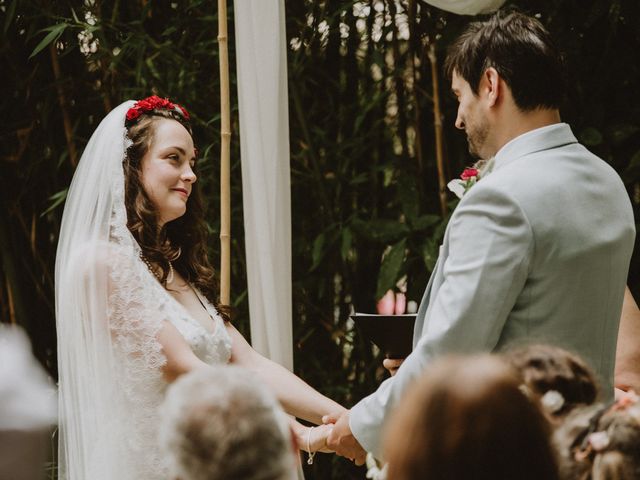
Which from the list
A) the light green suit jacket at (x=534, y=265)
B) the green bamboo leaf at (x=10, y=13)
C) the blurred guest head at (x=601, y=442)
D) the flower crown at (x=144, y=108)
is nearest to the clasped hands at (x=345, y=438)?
the light green suit jacket at (x=534, y=265)

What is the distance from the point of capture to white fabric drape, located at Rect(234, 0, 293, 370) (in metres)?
2.53

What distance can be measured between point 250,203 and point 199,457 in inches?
60.7

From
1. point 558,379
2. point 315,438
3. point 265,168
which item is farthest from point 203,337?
point 558,379

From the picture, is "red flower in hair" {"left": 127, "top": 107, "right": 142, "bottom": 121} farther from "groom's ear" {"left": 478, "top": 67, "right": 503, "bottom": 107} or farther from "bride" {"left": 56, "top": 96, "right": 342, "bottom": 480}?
"groom's ear" {"left": 478, "top": 67, "right": 503, "bottom": 107}

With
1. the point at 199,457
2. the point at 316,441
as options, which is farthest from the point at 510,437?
the point at 316,441

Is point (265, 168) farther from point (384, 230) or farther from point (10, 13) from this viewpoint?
point (10, 13)

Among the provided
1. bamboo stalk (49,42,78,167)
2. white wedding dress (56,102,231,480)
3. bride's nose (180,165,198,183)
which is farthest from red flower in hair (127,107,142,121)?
bamboo stalk (49,42,78,167)

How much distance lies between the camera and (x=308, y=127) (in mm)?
3520

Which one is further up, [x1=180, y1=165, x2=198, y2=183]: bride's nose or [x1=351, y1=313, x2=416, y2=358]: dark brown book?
[x1=180, y1=165, x2=198, y2=183]: bride's nose

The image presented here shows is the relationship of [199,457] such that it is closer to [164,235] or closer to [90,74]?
[164,235]

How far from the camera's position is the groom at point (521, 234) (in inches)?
65.5

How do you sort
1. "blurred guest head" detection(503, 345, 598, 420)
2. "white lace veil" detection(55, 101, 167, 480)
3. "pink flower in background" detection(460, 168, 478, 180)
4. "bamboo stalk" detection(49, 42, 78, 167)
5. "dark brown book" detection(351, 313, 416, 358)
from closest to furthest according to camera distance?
1. "blurred guest head" detection(503, 345, 598, 420)
2. "dark brown book" detection(351, 313, 416, 358)
3. "white lace veil" detection(55, 101, 167, 480)
4. "pink flower in background" detection(460, 168, 478, 180)
5. "bamboo stalk" detection(49, 42, 78, 167)

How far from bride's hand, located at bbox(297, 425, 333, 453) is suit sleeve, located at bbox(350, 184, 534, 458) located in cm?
68

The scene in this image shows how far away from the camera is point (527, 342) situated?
1655mm
